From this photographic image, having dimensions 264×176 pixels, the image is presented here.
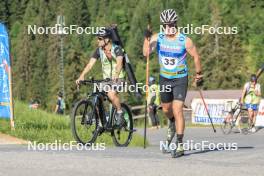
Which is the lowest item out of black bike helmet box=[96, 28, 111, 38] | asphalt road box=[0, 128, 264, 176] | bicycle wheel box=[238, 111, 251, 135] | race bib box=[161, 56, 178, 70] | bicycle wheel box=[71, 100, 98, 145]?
bicycle wheel box=[238, 111, 251, 135]

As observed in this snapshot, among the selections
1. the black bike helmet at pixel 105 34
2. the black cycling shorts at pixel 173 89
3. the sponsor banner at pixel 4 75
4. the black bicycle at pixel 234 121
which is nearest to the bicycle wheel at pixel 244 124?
the black bicycle at pixel 234 121

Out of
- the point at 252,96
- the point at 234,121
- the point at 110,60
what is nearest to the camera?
the point at 110,60

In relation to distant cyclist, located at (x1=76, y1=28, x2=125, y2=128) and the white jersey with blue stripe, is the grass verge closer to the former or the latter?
distant cyclist, located at (x1=76, y1=28, x2=125, y2=128)

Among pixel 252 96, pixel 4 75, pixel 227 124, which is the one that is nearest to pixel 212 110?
pixel 252 96

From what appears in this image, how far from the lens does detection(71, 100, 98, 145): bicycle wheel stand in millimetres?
11820

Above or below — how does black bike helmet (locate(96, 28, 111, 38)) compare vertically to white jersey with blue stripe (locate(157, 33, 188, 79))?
above

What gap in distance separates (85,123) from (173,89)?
190cm

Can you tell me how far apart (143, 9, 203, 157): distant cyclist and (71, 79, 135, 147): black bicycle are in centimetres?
148

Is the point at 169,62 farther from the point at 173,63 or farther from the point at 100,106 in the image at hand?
the point at 100,106

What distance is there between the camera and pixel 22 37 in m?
189

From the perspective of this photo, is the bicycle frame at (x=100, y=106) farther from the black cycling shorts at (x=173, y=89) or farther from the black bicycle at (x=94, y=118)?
the black cycling shorts at (x=173, y=89)

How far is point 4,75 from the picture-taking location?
14891mm

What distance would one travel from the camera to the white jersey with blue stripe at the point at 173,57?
10.8 metres

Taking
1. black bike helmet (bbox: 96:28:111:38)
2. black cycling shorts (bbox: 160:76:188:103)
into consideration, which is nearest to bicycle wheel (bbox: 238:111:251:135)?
black bike helmet (bbox: 96:28:111:38)
